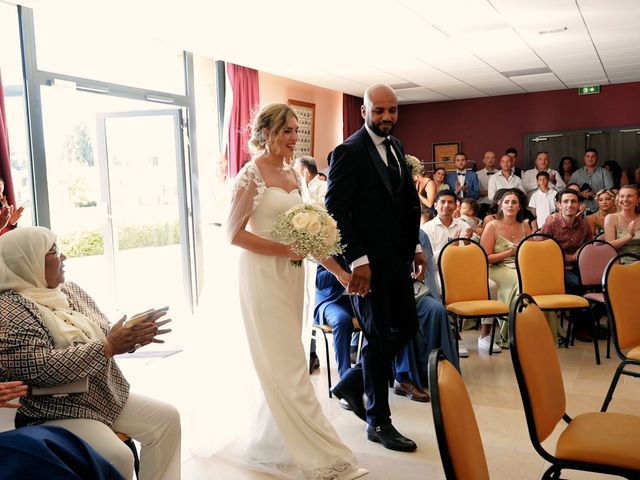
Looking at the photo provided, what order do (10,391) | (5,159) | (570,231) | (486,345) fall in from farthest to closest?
1. (570,231)
2. (486,345)
3. (5,159)
4. (10,391)

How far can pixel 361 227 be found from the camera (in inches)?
117

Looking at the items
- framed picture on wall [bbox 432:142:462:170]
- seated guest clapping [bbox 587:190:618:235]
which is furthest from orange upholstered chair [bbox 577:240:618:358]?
framed picture on wall [bbox 432:142:462:170]

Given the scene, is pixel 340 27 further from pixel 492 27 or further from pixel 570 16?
pixel 570 16

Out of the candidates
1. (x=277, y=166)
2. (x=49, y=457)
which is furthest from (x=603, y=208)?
(x=49, y=457)

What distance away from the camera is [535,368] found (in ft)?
6.57

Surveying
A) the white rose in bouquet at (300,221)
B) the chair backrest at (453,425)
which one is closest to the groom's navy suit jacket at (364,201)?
the white rose in bouquet at (300,221)

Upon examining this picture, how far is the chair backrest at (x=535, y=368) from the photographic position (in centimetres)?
194

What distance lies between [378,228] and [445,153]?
29.8 ft

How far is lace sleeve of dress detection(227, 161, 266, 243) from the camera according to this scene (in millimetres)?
2873

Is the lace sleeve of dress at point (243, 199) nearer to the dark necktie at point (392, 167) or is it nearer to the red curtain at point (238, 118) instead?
the dark necktie at point (392, 167)

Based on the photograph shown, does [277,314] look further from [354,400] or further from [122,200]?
[122,200]

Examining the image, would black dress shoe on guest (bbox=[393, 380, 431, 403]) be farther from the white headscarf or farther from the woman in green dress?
the white headscarf

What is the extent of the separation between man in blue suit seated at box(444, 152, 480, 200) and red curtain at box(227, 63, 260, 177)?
3.75 m

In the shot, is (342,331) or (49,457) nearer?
(49,457)
